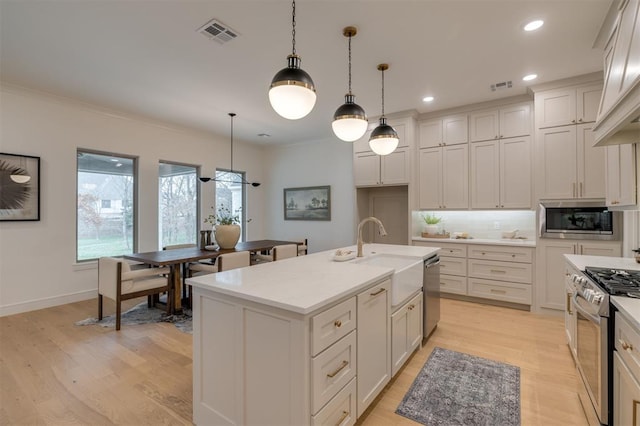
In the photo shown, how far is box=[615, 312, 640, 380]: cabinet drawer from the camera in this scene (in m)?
1.24

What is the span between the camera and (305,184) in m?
6.79

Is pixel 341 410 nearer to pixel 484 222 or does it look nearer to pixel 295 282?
pixel 295 282

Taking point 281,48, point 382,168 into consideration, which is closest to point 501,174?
point 382,168

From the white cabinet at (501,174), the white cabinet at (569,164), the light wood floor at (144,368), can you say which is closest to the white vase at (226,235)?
the light wood floor at (144,368)

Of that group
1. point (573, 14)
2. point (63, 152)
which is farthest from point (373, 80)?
point (63, 152)

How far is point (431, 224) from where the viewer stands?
4953 millimetres

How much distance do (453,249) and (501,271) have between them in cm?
67

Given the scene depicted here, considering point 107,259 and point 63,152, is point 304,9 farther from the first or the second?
point 63,152

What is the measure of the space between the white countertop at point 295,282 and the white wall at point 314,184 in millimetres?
3651

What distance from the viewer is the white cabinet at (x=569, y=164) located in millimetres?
3510

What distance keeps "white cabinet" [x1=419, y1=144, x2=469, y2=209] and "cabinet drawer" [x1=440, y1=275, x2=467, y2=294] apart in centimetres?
108

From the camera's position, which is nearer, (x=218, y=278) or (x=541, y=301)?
(x=218, y=278)

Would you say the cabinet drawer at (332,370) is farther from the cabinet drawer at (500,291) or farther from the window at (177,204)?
the window at (177,204)

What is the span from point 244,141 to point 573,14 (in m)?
5.81
